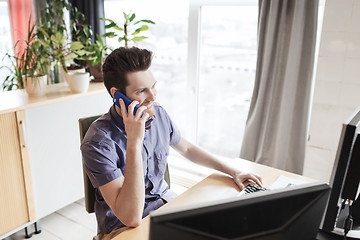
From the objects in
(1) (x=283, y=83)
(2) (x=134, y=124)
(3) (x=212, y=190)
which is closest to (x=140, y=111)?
(2) (x=134, y=124)

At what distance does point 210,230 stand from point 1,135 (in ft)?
5.60

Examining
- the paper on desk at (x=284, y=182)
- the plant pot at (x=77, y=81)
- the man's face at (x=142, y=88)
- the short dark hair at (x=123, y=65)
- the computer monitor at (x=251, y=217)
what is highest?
the short dark hair at (x=123, y=65)

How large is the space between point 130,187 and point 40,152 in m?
1.24

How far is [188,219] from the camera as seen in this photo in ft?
1.99

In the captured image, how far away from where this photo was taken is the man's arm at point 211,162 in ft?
4.73

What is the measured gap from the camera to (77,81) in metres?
2.26

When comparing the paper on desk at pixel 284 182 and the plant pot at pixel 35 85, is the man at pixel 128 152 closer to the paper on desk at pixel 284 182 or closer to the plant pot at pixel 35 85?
the paper on desk at pixel 284 182

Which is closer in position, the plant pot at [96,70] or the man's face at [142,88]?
the man's face at [142,88]

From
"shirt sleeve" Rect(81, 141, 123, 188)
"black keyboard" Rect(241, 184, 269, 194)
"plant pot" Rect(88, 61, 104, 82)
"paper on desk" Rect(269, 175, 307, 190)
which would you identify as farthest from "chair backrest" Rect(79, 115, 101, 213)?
"plant pot" Rect(88, 61, 104, 82)

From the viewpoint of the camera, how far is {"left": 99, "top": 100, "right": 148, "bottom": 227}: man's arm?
1.16 m

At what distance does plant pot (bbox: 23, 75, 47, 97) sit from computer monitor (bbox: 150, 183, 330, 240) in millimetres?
1828

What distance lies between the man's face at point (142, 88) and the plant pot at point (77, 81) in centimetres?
107

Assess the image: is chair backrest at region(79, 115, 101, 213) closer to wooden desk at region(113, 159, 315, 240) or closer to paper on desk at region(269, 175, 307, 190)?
wooden desk at region(113, 159, 315, 240)

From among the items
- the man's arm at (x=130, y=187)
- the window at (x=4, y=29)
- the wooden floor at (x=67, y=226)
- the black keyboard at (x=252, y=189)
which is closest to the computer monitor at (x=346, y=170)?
the black keyboard at (x=252, y=189)
